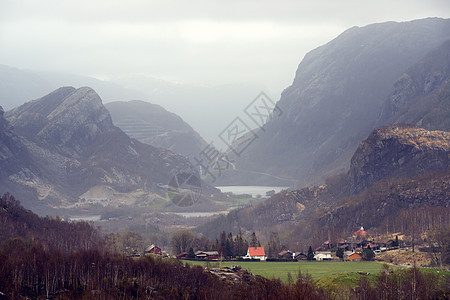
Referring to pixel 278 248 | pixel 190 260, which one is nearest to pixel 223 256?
pixel 190 260

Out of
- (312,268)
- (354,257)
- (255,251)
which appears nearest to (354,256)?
(354,257)

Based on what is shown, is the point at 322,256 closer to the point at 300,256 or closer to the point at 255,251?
the point at 300,256

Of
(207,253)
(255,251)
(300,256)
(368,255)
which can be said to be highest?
(255,251)

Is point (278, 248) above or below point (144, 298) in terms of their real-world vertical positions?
above

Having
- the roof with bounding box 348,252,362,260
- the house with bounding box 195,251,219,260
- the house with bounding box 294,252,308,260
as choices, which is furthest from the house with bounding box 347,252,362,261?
the house with bounding box 195,251,219,260

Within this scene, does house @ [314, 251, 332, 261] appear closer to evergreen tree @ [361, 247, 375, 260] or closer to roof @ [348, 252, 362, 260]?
roof @ [348, 252, 362, 260]

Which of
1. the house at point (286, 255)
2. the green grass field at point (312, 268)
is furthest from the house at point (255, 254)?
the green grass field at point (312, 268)

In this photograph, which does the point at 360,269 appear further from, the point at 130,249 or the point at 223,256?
the point at 130,249
